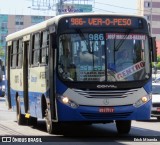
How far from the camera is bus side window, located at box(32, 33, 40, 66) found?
710 inches

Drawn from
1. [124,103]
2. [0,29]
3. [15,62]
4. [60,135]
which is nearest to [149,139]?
[124,103]

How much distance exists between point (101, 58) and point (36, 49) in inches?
115

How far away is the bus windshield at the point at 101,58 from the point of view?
15.8m

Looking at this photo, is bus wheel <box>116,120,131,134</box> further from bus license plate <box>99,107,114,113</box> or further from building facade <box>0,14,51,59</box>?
building facade <box>0,14,51,59</box>

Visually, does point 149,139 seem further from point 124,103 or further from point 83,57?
point 83,57

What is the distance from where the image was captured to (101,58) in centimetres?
1596

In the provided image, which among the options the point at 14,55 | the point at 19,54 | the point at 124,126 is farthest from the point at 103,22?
the point at 14,55

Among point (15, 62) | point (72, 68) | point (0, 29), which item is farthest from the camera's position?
point (0, 29)

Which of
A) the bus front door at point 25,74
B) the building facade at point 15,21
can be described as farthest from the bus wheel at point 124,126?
the building facade at point 15,21

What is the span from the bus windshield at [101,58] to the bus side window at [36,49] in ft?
7.18

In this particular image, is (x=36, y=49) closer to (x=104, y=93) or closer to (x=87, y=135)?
(x=87, y=135)

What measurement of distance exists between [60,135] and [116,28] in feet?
10.9

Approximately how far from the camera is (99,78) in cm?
1586

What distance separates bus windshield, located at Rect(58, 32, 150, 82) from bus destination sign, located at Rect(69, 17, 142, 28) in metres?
0.26
